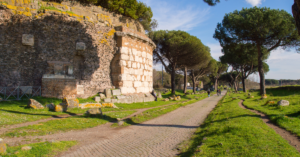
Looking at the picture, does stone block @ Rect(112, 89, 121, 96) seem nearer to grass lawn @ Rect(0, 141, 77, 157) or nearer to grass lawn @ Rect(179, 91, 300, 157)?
grass lawn @ Rect(0, 141, 77, 157)

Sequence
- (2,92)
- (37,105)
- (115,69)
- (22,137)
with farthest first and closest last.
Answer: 1. (115,69)
2. (2,92)
3. (37,105)
4. (22,137)

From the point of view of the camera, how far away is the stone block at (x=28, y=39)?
9166 mm

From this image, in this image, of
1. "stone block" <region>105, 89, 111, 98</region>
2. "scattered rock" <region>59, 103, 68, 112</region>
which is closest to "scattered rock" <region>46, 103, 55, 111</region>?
"scattered rock" <region>59, 103, 68, 112</region>

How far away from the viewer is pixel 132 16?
14180 millimetres

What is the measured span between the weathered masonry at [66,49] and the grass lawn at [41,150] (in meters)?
5.48

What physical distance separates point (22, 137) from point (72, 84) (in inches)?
197

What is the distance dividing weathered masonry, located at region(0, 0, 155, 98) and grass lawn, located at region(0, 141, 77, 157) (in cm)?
548

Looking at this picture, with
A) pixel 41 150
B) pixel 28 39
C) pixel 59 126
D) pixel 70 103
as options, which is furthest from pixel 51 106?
pixel 41 150

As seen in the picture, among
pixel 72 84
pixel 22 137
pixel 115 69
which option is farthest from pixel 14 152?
pixel 115 69

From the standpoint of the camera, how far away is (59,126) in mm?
5957

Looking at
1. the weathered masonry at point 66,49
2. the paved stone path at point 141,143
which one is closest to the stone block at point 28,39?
the weathered masonry at point 66,49

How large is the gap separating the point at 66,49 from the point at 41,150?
733cm

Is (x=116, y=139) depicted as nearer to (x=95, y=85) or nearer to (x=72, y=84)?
(x=72, y=84)

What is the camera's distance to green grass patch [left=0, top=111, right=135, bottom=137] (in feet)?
16.6
